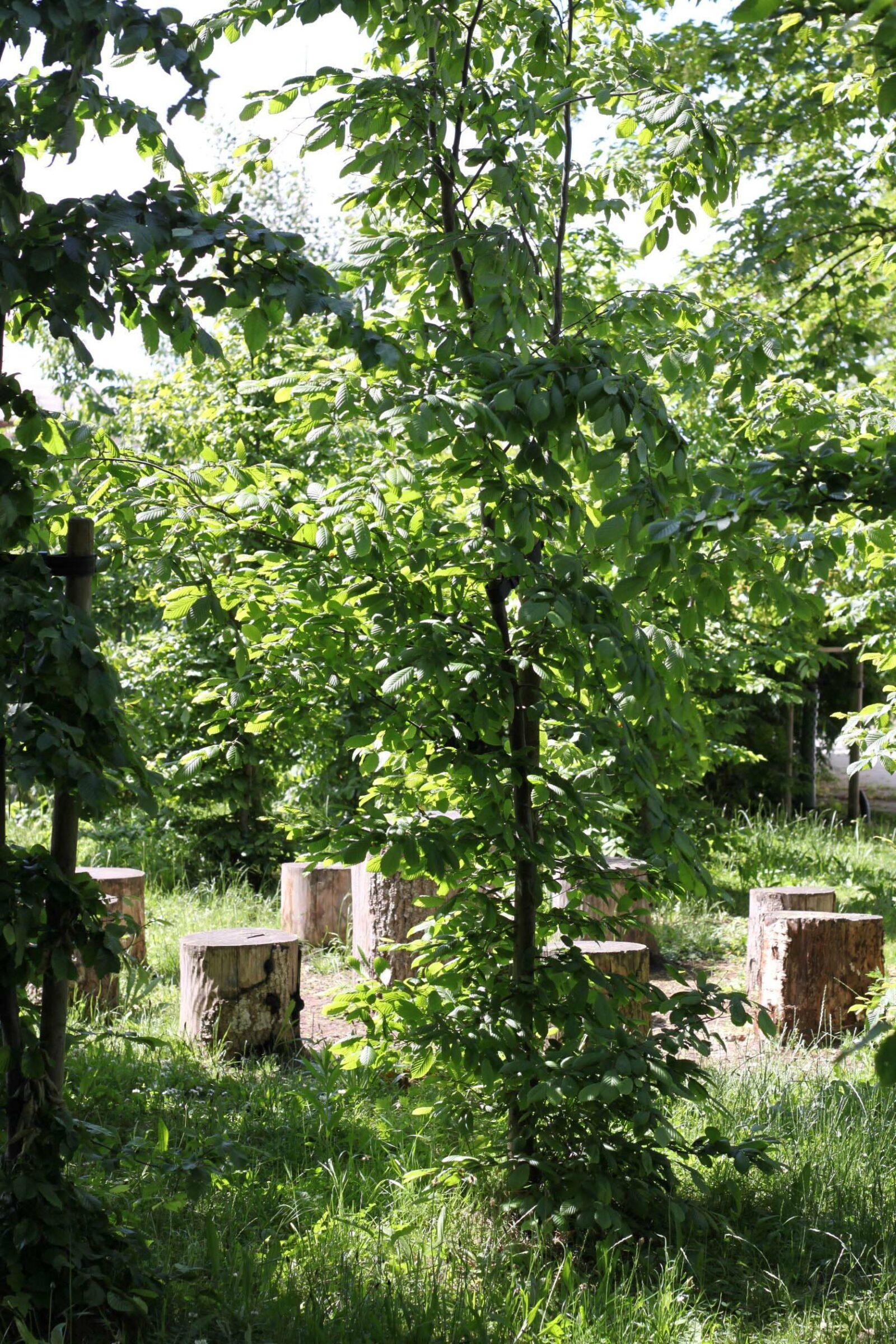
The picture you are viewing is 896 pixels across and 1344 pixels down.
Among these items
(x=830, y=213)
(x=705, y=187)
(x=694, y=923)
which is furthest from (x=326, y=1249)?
(x=830, y=213)

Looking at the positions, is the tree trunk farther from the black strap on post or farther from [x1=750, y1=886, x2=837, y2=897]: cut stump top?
the black strap on post

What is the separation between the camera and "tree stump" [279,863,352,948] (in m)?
7.73

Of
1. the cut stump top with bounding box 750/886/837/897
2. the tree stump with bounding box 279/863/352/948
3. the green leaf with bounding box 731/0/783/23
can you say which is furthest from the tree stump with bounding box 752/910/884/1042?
the green leaf with bounding box 731/0/783/23

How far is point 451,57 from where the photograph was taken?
346cm

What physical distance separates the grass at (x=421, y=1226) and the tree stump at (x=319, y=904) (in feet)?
7.85

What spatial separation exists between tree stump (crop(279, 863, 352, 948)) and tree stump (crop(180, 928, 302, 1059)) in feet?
6.63

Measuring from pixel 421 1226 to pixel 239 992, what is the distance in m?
2.21

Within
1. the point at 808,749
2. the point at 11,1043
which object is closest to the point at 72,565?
the point at 11,1043

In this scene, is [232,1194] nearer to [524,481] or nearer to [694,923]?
[524,481]

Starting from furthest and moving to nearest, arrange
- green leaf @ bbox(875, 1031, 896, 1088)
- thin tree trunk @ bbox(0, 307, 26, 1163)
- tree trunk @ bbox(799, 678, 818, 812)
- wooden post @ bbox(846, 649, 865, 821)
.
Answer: tree trunk @ bbox(799, 678, 818, 812) → wooden post @ bbox(846, 649, 865, 821) → thin tree trunk @ bbox(0, 307, 26, 1163) → green leaf @ bbox(875, 1031, 896, 1088)

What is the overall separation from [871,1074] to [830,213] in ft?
20.0

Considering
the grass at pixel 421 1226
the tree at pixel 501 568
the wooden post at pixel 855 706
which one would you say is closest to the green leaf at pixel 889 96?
the tree at pixel 501 568

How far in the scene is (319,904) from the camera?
7770 millimetres

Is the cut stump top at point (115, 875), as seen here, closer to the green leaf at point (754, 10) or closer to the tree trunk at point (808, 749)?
the green leaf at point (754, 10)
